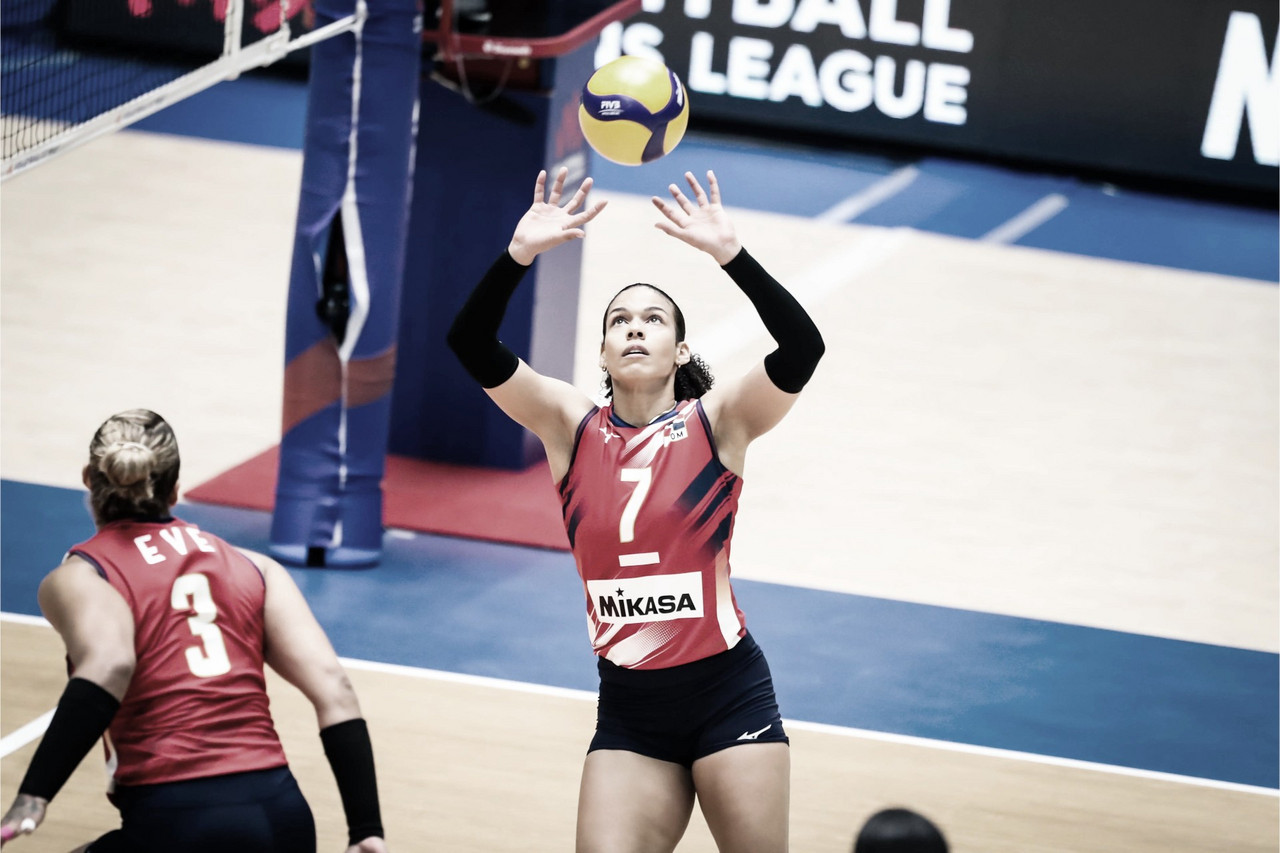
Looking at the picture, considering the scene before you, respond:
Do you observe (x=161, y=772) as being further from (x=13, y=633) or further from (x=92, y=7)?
(x=92, y=7)

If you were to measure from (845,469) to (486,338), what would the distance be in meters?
5.59

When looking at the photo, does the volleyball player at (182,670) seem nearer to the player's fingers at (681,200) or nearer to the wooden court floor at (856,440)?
the player's fingers at (681,200)

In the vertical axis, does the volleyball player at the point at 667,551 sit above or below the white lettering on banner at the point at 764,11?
below

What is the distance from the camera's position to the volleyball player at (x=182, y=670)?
3.52m

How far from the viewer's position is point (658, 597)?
→ 14.2ft

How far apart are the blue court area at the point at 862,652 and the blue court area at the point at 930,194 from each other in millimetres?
7074

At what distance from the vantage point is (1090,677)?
7355mm

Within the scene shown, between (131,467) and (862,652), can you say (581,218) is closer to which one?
(131,467)

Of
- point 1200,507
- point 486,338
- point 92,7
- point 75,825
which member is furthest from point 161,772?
point 92,7

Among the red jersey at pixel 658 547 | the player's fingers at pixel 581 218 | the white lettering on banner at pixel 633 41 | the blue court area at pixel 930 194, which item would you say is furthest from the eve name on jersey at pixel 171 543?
the white lettering on banner at pixel 633 41

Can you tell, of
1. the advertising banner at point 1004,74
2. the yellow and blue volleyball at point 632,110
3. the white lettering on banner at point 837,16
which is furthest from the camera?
the white lettering on banner at point 837,16

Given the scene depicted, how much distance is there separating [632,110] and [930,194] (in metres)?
10.5

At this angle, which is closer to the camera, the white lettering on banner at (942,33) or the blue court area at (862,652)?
the blue court area at (862,652)

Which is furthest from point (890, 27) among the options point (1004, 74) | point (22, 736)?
point (22, 736)
